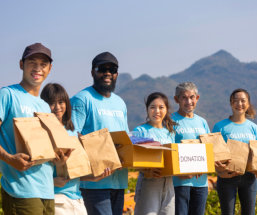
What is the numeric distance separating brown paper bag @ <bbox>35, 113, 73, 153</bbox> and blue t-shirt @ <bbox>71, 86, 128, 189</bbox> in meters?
0.70

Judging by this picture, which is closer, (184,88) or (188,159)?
(188,159)

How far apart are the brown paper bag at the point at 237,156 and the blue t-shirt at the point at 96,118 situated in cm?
127

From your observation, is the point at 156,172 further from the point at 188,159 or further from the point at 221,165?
the point at 221,165

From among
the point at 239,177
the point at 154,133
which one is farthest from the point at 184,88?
the point at 239,177

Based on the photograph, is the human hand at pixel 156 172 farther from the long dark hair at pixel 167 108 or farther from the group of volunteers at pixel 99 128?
the long dark hair at pixel 167 108

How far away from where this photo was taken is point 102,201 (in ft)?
12.0

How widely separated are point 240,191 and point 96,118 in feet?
6.93

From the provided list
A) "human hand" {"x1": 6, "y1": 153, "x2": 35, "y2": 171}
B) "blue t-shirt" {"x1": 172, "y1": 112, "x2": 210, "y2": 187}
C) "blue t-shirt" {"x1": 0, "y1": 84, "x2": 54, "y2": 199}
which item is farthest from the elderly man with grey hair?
"human hand" {"x1": 6, "y1": 153, "x2": 35, "y2": 171}

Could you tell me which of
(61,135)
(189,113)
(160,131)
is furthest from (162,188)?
(61,135)

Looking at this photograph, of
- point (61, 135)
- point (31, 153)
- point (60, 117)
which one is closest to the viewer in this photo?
point (31, 153)

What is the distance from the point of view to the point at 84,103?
3818 millimetres

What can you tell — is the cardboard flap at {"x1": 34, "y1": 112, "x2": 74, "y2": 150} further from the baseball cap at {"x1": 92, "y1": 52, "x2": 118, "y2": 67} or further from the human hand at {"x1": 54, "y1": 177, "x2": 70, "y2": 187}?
the baseball cap at {"x1": 92, "y1": 52, "x2": 118, "y2": 67}

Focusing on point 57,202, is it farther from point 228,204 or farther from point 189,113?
point 228,204

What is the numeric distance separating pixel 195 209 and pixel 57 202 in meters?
1.83
